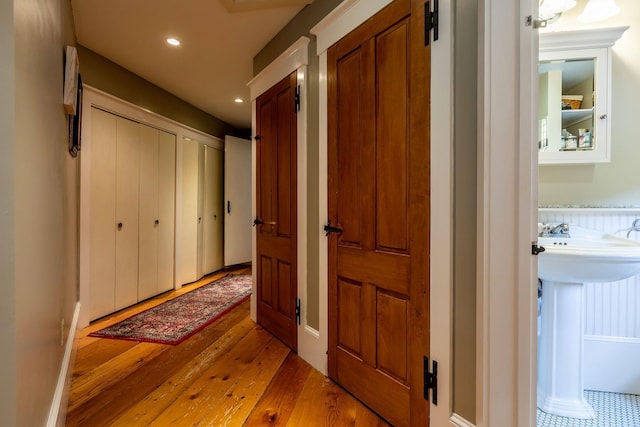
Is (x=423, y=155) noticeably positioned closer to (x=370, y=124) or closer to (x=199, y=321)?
(x=370, y=124)

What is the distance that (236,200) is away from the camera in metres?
4.94

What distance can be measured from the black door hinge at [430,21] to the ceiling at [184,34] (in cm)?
108

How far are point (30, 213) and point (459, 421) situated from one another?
163 cm

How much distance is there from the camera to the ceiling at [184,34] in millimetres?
2127

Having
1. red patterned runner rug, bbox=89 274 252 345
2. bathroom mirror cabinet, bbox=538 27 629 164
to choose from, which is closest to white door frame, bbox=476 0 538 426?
bathroom mirror cabinet, bbox=538 27 629 164

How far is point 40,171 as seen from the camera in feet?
3.52

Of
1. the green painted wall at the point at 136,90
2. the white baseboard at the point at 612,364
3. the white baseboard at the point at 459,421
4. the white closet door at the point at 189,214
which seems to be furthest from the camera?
the white closet door at the point at 189,214

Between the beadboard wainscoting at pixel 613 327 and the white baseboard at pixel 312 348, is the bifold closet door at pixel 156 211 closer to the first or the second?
the white baseboard at pixel 312 348

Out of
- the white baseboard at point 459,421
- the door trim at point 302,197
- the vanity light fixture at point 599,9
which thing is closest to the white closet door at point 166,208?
the door trim at point 302,197

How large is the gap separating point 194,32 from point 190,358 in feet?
8.17

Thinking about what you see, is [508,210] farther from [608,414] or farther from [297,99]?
[297,99]

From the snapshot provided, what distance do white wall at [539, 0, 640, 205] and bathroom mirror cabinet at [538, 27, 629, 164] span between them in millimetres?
88

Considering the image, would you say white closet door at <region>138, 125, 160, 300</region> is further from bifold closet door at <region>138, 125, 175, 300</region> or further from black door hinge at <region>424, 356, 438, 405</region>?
black door hinge at <region>424, 356, 438, 405</region>

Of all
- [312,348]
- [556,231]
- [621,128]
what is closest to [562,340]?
[556,231]
